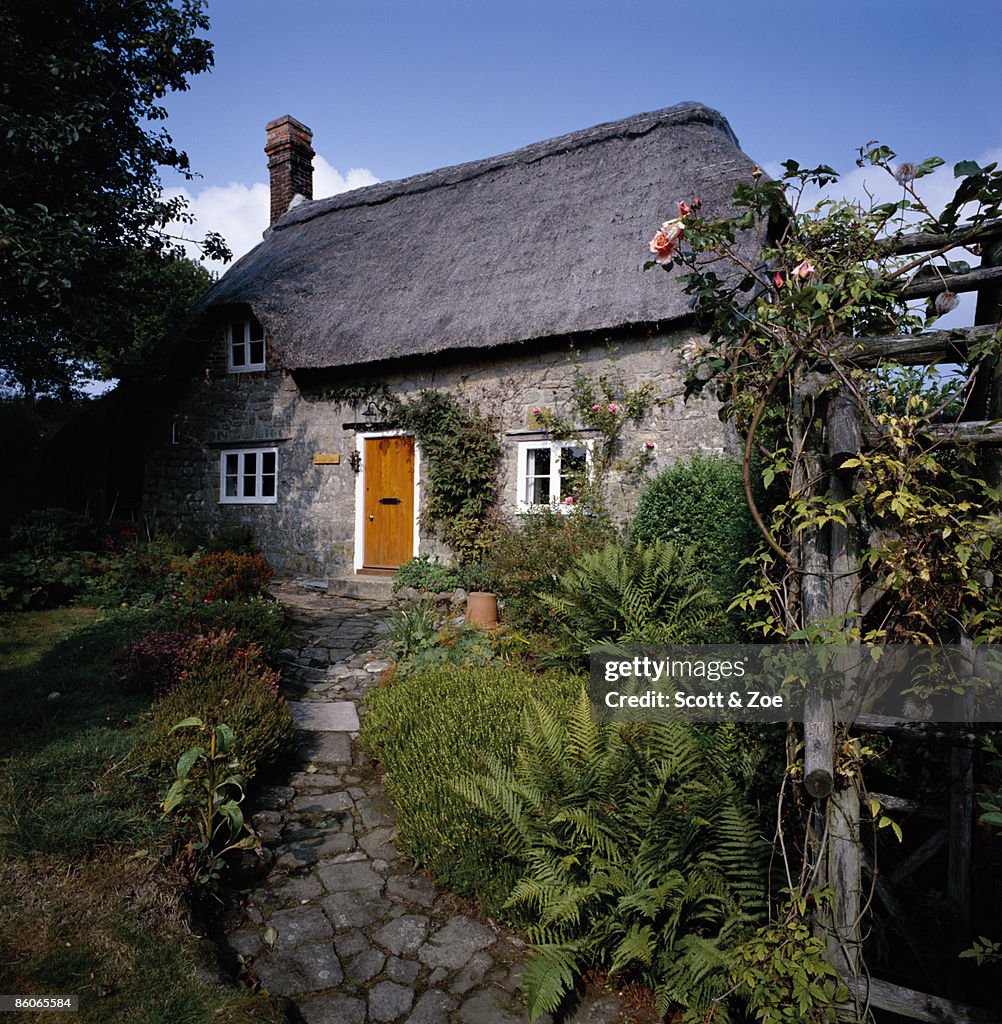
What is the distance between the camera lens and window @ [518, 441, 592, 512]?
8.45 meters

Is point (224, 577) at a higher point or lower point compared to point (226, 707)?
higher

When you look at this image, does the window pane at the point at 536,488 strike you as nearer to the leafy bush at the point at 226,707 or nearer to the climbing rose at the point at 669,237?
the leafy bush at the point at 226,707

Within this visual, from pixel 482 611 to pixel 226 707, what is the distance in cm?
303

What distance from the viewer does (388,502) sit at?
33.1 feet

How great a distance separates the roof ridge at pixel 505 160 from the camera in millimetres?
10008

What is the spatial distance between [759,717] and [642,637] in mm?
1918

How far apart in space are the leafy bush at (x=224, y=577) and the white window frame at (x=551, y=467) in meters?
3.37

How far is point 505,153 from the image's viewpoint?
1162cm

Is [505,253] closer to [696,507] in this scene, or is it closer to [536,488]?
[536,488]

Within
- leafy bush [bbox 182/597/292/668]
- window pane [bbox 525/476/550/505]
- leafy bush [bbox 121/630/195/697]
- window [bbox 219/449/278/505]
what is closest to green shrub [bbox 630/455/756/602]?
window pane [bbox 525/476/550/505]

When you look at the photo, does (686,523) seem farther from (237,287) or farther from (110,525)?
(237,287)

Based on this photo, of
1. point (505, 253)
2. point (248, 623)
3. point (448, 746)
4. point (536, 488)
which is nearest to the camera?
point (448, 746)

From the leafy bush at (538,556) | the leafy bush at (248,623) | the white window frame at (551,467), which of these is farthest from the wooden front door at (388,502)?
the leafy bush at (248,623)

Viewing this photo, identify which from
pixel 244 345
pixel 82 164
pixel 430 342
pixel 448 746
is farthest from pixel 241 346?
pixel 448 746
